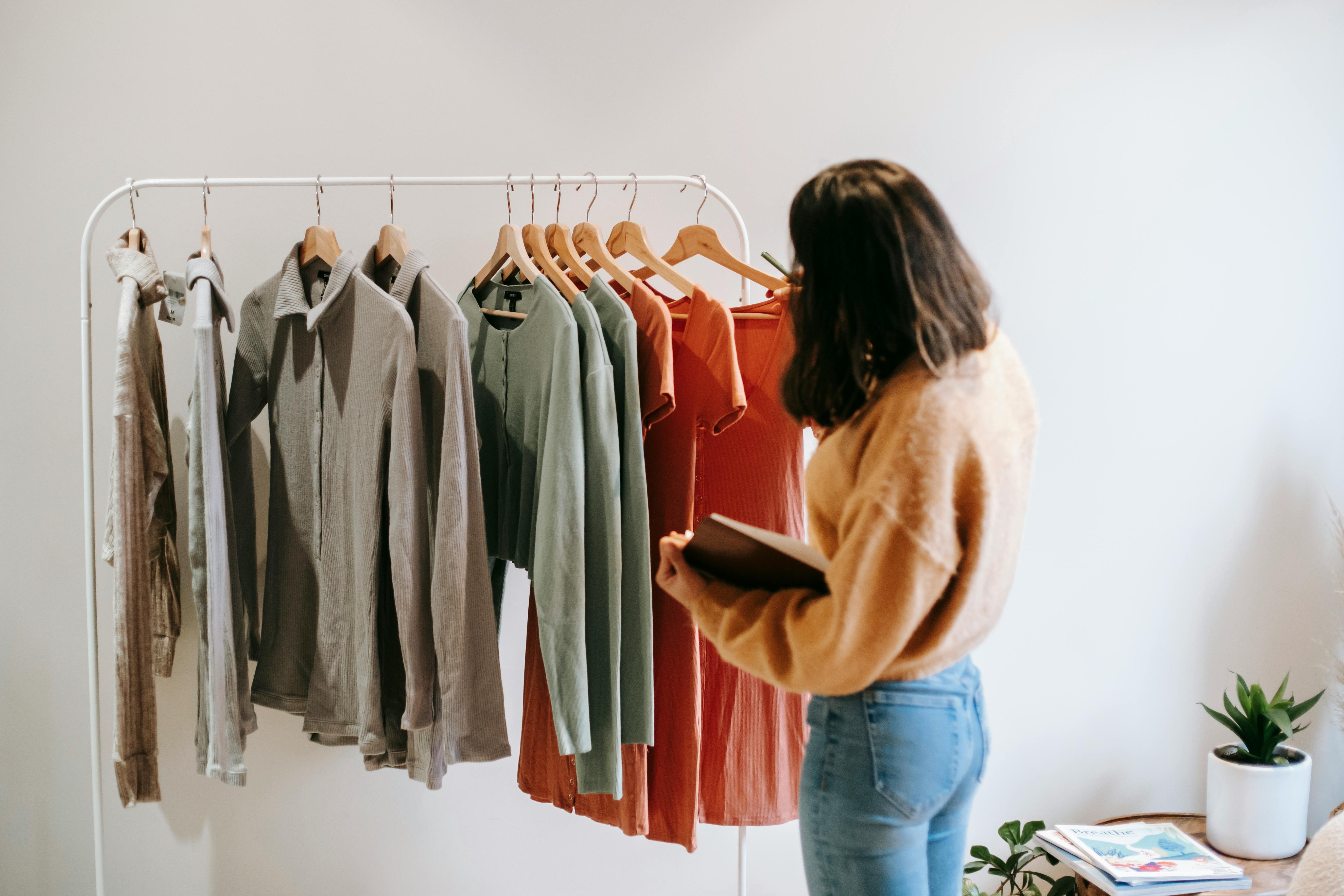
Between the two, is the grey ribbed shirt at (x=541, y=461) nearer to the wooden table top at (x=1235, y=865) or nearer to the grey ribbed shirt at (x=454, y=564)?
the grey ribbed shirt at (x=454, y=564)

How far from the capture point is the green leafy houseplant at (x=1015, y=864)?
2008 mm

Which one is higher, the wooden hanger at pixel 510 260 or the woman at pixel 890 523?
the wooden hanger at pixel 510 260

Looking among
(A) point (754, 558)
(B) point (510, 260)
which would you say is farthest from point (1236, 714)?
(B) point (510, 260)

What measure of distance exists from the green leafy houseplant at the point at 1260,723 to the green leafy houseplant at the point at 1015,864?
450 millimetres

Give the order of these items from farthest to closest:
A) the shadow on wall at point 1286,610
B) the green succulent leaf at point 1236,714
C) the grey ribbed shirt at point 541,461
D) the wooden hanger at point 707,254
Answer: the shadow on wall at point 1286,610
the green succulent leaf at point 1236,714
the wooden hanger at point 707,254
the grey ribbed shirt at point 541,461

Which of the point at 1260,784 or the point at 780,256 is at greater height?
the point at 780,256

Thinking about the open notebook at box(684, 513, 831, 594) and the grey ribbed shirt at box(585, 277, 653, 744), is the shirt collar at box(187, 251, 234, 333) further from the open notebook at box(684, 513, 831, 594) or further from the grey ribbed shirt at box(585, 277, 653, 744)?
the open notebook at box(684, 513, 831, 594)

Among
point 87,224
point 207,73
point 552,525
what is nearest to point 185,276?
point 87,224

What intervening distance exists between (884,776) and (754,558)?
30 centimetres

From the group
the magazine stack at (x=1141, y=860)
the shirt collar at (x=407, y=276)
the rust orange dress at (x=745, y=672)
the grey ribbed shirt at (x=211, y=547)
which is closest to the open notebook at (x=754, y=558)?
the rust orange dress at (x=745, y=672)

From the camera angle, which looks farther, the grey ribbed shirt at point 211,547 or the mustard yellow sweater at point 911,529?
the grey ribbed shirt at point 211,547

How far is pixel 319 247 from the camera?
167 centimetres

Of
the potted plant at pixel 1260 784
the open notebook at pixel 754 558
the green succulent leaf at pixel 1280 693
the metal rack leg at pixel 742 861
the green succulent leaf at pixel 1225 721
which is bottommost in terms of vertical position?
the metal rack leg at pixel 742 861

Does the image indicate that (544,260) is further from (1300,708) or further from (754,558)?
(1300,708)
